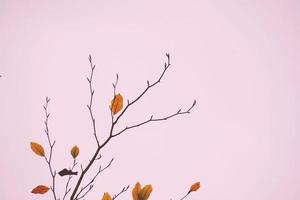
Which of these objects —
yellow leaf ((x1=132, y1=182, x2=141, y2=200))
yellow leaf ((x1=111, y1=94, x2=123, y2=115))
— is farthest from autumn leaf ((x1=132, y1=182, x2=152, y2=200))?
yellow leaf ((x1=111, y1=94, x2=123, y2=115))

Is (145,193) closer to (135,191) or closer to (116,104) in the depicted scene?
(135,191)

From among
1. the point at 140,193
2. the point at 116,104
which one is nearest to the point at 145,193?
the point at 140,193

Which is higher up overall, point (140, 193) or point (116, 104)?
point (116, 104)

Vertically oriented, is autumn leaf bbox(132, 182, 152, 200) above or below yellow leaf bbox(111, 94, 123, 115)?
below

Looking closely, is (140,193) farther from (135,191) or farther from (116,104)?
(116,104)

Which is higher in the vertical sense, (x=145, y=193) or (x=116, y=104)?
(x=116, y=104)

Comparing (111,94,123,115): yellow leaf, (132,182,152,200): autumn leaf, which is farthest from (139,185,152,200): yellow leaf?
(111,94,123,115): yellow leaf

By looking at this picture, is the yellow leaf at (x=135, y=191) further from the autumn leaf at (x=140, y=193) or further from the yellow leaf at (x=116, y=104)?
the yellow leaf at (x=116, y=104)

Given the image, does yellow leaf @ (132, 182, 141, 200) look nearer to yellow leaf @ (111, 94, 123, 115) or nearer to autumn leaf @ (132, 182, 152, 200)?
autumn leaf @ (132, 182, 152, 200)

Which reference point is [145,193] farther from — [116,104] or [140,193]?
[116,104]

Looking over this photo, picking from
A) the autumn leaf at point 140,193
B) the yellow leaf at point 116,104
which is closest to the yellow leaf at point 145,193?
the autumn leaf at point 140,193

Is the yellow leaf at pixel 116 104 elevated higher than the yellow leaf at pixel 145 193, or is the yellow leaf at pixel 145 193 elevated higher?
the yellow leaf at pixel 116 104

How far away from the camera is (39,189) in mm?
560

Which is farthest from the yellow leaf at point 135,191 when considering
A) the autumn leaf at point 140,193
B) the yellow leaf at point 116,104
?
the yellow leaf at point 116,104
